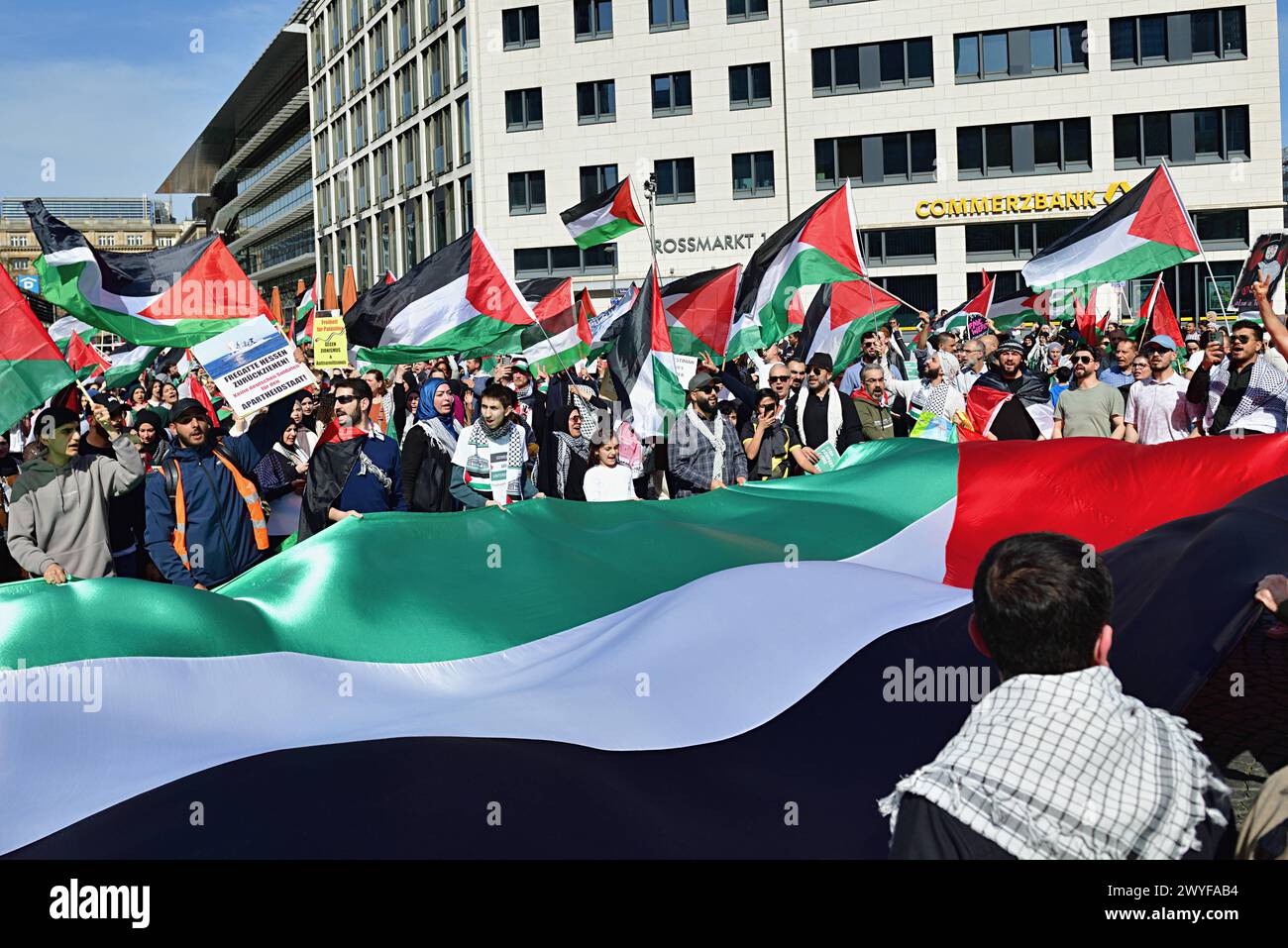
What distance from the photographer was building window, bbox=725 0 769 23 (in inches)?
1809

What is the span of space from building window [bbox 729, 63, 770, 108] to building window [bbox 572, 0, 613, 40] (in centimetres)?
498

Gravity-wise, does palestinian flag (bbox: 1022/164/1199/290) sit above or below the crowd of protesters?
above

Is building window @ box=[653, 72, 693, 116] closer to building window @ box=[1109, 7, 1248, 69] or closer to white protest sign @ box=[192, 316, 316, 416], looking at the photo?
building window @ box=[1109, 7, 1248, 69]

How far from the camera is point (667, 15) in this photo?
1858 inches

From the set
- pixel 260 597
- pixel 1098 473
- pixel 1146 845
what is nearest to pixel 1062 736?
pixel 1146 845

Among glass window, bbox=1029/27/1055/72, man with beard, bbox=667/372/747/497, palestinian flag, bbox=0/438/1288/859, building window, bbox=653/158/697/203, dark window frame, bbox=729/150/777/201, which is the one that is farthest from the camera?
building window, bbox=653/158/697/203

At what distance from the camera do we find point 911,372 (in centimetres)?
1767

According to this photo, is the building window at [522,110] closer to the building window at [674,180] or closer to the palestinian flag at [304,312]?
the building window at [674,180]

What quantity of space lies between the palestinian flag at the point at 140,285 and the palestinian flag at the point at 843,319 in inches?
226

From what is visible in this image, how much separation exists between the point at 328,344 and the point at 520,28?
118 ft

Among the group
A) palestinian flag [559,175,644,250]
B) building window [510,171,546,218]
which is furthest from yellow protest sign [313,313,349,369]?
building window [510,171,546,218]

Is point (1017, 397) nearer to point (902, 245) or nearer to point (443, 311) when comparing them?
point (443, 311)

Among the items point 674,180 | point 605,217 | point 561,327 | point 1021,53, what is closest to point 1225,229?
point 1021,53

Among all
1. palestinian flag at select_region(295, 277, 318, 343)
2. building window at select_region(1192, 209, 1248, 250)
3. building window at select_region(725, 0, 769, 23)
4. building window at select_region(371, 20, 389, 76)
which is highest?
building window at select_region(371, 20, 389, 76)
